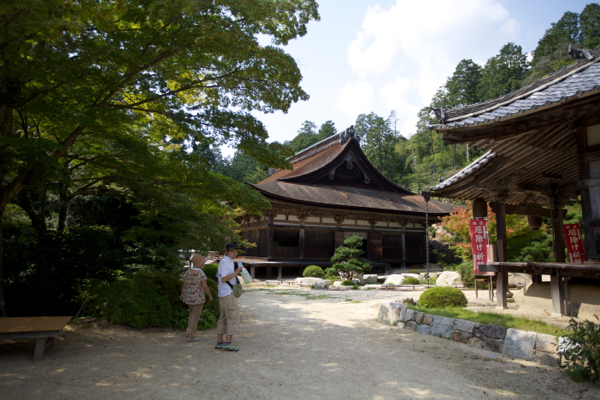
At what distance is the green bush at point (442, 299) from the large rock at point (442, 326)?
1554mm

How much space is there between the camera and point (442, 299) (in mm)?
8078

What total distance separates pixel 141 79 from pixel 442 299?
7485 mm

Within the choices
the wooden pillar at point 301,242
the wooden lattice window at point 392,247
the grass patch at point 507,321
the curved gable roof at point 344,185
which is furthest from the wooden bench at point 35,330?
the wooden lattice window at point 392,247

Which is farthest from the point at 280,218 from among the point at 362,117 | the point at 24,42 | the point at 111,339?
the point at 362,117

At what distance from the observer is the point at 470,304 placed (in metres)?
8.71

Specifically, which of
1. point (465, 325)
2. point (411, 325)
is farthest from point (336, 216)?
point (465, 325)

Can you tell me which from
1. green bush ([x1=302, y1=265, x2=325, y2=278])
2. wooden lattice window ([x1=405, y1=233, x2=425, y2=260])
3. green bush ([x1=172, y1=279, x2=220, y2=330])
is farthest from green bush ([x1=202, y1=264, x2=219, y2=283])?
wooden lattice window ([x1=405, y1=233, x2=425, y2=260])

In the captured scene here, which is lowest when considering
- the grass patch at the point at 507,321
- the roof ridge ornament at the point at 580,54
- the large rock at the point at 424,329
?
the large rock at the point at 424,329

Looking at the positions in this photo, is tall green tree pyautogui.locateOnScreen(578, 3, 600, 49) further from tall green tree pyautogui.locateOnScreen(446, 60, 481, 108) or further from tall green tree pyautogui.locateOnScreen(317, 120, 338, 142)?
tall green tree pyautogui.locateOnScreen(317, 120, 338, 142)

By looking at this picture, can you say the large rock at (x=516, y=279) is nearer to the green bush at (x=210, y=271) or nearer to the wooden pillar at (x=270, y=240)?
the green bush at (x=210, y=271)

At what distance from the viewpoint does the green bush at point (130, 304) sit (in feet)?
20.9

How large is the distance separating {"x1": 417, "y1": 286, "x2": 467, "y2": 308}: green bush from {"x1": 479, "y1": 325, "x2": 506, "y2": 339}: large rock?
7.67 ft

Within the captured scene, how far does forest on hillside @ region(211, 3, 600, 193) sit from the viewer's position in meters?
39.1

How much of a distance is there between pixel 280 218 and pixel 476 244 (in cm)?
1225
